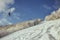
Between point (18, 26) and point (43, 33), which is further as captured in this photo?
point (18, 26)

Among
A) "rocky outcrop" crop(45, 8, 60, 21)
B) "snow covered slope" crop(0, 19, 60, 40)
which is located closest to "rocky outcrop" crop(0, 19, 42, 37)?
"rocky outcrop" crop(45, 8, 60, 21)

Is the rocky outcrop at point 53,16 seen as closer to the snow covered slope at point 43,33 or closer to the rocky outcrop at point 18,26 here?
the rocky outcrop at point 18,26

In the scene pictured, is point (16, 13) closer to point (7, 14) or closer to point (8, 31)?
point (7, 14)

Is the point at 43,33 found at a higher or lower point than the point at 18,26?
lower

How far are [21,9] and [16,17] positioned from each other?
10 cm

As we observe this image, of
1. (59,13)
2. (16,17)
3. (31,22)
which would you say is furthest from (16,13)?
(59,13)

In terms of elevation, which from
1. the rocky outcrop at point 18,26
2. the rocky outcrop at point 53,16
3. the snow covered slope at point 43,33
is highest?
the rocky outcrop at point 18,26

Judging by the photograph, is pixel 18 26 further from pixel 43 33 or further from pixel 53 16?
pixel 43 33

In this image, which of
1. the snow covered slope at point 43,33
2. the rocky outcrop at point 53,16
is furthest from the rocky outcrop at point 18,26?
the snow covered slope at point 43,33

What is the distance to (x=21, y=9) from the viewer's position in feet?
4.90

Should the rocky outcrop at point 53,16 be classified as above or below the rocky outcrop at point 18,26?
below

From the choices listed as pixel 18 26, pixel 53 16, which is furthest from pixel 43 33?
pixel 18 26

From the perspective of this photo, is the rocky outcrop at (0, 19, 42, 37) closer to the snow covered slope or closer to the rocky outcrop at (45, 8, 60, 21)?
the rocky outcrop at (45, 8, 60, 21)

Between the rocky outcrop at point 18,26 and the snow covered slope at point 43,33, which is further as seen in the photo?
the rocky outcrop at point 18,26
